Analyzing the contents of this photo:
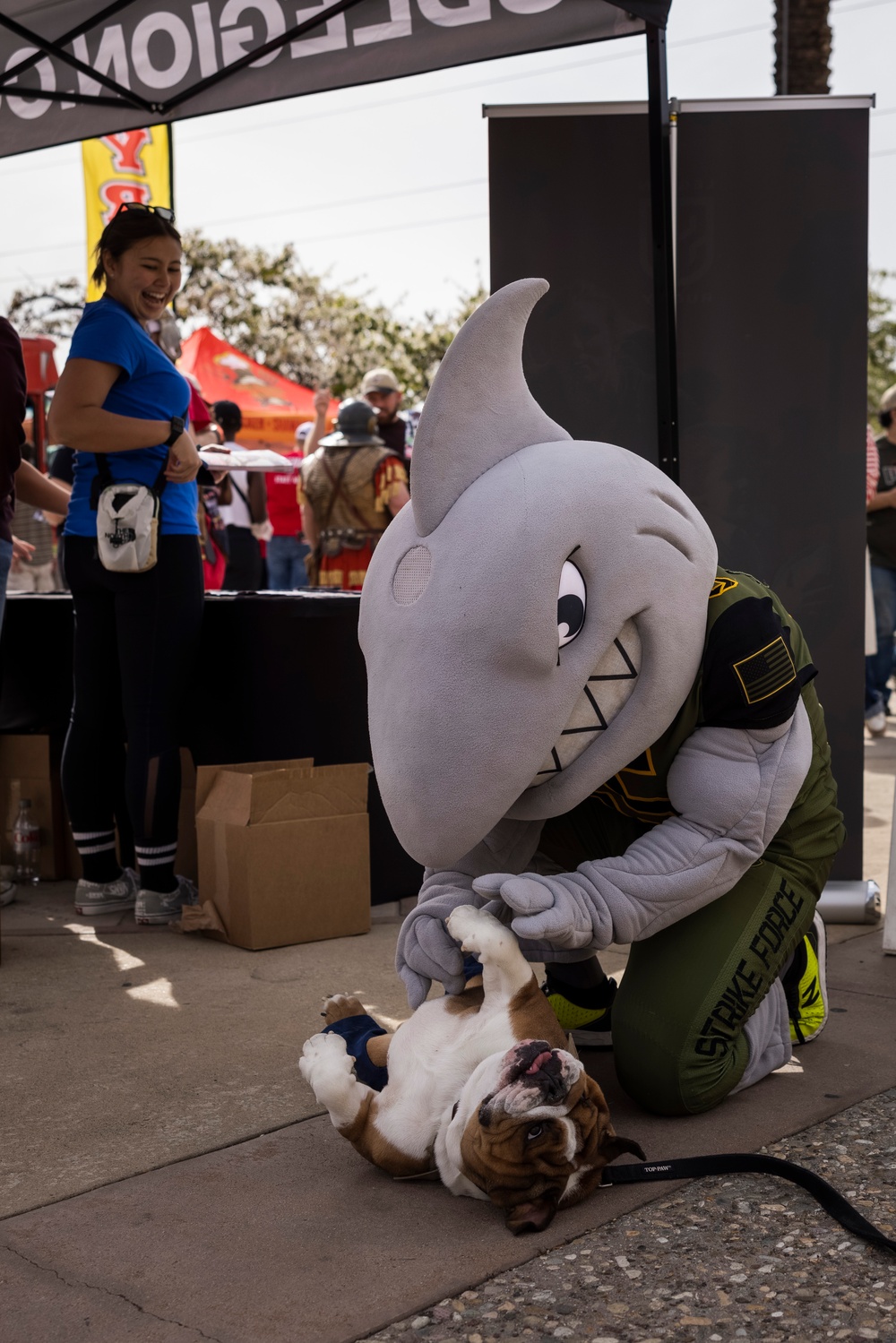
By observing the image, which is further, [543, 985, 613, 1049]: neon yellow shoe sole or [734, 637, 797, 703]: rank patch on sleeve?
[543, 985, 613, 1049]: neon yellow shoe sole

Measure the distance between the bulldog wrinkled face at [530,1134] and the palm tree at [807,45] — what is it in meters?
10.8

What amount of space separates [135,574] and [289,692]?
0.57m

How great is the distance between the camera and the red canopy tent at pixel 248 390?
14.7 m

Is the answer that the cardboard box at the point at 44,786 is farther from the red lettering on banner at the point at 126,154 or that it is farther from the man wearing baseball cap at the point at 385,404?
the red lettering on banner at the point at 126,154

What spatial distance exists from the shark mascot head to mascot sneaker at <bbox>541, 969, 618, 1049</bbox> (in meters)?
0.76

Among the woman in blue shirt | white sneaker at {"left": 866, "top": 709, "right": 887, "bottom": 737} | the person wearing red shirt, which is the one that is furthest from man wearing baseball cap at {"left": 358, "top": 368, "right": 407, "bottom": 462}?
the woman in blue shirt

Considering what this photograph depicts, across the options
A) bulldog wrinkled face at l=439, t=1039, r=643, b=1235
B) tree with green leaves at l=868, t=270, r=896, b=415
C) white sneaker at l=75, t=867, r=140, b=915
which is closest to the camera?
bulldog wrinkled face at l=439, t=1039, r=643, b=1235

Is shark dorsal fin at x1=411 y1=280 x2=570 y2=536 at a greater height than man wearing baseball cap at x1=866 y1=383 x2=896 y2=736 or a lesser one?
greater

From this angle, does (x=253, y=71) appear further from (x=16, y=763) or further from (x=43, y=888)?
(x=43, y=888)

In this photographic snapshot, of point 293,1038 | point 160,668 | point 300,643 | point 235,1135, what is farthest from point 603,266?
point 235,1135

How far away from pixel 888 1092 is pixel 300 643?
2.15 meters

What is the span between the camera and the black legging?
3.91 meters

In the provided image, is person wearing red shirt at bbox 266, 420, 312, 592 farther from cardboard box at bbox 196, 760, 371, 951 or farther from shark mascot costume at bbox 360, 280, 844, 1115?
shark mascot costume at bbox 360, 280, 844, 1115

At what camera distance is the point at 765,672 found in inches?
94.4
